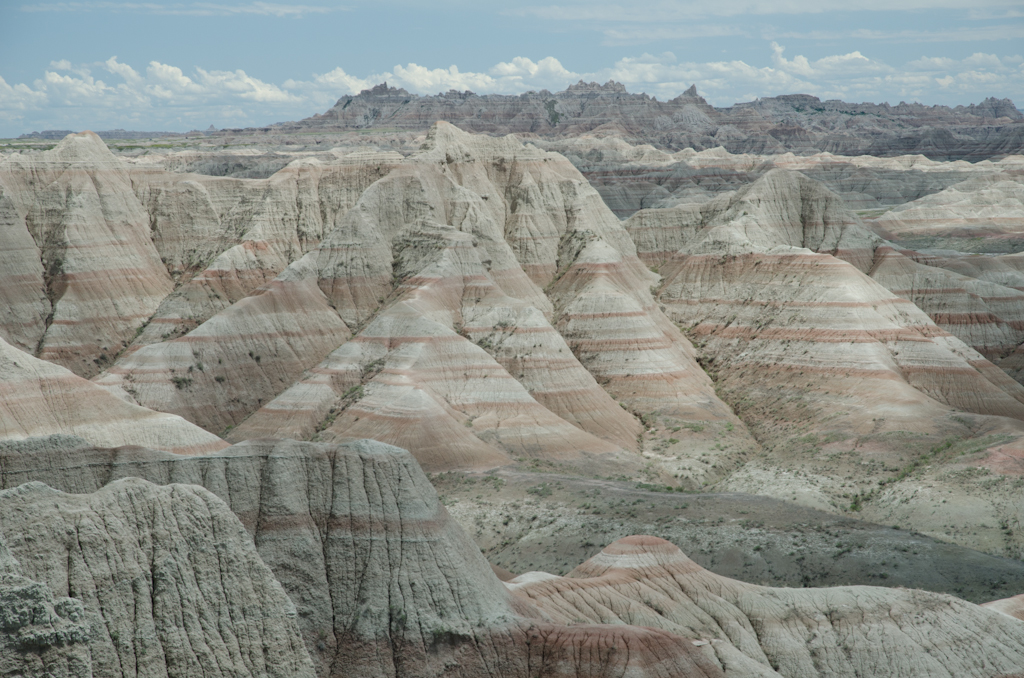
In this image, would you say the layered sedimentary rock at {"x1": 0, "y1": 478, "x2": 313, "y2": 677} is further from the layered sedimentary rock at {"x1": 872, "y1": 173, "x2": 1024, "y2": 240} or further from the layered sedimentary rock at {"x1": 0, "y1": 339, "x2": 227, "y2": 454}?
the layered sedimentary rock at {"x1": 872, "y1": 173, "x2": 1024, "y2": 240}

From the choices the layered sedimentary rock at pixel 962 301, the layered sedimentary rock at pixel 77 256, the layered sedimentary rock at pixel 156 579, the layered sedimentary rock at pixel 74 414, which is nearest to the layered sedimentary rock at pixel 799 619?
the layered sedimentary rock at pixel 156 579

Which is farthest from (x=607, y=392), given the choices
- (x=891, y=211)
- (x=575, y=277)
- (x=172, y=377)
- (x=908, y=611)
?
(x=891, y=211)

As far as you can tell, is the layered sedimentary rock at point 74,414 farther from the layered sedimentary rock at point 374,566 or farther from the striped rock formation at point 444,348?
the layered sedimentary rock at point 374,566

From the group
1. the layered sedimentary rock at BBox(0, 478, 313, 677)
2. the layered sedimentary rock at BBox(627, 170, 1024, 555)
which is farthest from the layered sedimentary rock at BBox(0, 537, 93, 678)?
the layered sedimentary rock at BBox(627, 170, 1024, 555)

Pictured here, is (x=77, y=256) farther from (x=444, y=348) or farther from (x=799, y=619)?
(x=799, y=619)

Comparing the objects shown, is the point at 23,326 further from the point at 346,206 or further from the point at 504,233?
the point at 504,233

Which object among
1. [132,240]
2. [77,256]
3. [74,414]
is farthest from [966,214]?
[74,414]
